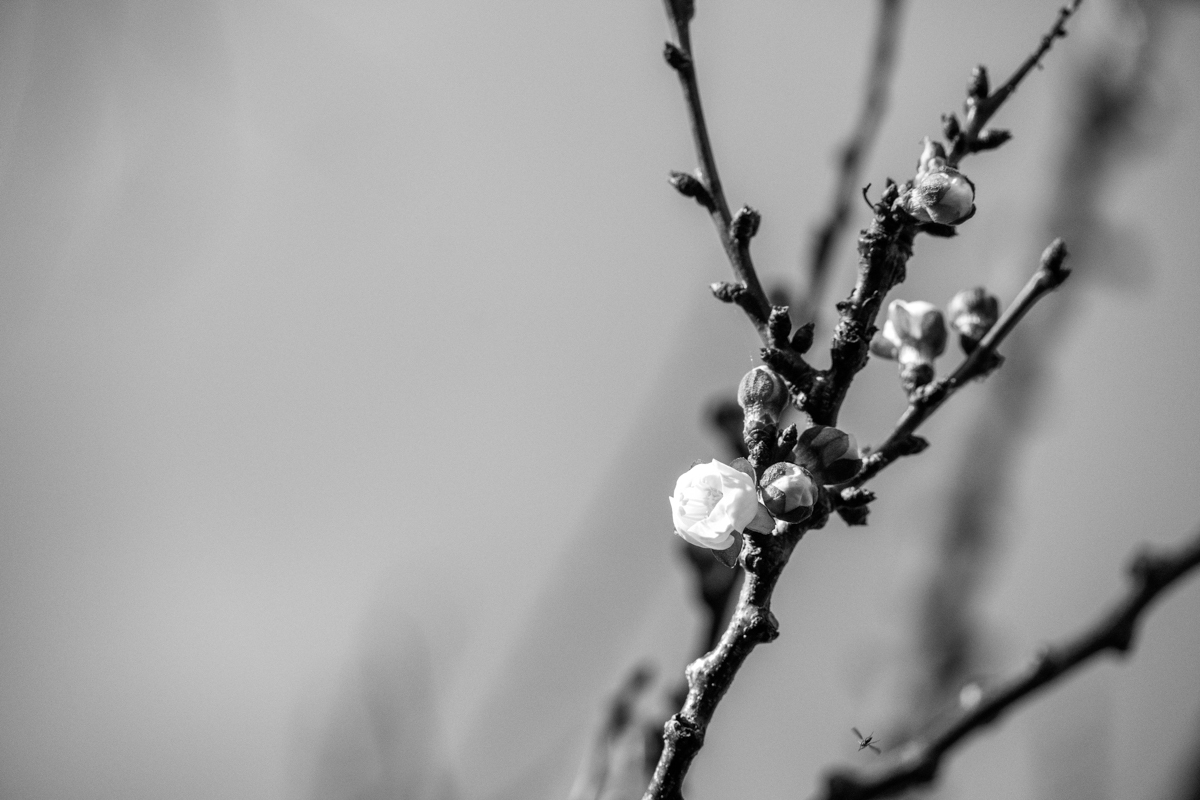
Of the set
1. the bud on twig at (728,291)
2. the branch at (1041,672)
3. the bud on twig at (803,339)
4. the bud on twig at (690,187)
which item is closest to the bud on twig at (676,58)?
the bud on twig at (690,187)

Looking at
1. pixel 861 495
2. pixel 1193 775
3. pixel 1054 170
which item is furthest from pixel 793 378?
pixel 1054 170

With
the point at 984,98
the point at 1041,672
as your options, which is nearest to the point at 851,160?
the point at 984,98

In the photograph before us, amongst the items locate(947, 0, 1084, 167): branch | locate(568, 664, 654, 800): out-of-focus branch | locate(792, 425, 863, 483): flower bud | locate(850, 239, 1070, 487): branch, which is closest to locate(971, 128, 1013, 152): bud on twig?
locate(947, 0, 1084, 167): branch

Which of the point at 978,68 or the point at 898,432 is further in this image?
the point at 978,68

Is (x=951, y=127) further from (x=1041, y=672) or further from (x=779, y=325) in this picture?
(x=1041, y=672)

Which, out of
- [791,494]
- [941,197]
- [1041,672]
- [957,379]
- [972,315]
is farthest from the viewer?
[972,315]

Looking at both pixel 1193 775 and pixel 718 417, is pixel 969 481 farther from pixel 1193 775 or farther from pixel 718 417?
pixel 1193 775
